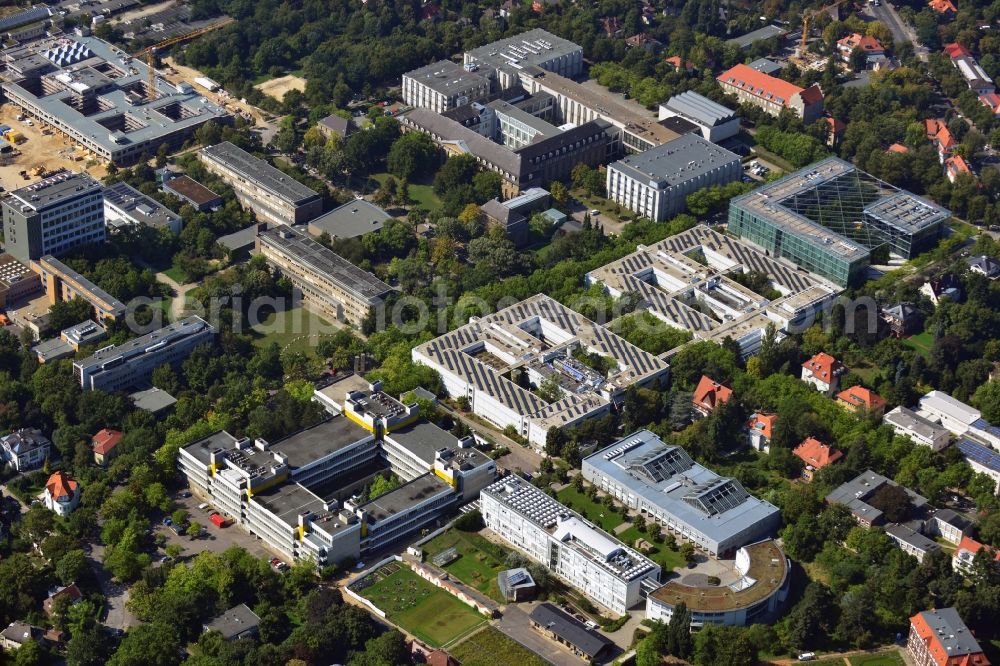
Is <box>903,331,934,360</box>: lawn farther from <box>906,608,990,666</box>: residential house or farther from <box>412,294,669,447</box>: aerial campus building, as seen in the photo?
<box>906,608,990,666</box>: residential house

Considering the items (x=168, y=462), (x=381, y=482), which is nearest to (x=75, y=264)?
(x=168, y=462)

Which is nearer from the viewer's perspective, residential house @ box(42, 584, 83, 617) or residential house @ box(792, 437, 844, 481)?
residential house @ box(42, 584, 83, 617)

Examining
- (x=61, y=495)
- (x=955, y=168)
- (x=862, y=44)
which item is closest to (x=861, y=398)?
(x=955, y=168)

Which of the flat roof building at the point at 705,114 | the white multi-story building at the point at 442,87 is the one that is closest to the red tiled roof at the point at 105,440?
the white multi-story building at the point at 442,87

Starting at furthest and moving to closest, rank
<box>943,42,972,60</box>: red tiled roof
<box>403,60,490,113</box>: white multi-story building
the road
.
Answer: the road
<box>943,42,972,60</box>: red tiled roof
<box>403,60,490,113</box>: white multi-story building

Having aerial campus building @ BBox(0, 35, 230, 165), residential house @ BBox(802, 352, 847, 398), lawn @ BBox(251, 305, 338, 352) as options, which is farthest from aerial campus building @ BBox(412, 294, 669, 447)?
aerial campus building @ BBox(0, 35, 230, 165)

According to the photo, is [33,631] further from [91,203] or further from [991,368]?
[991,368]
